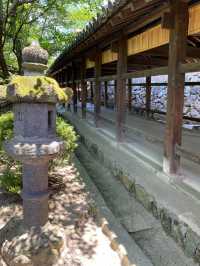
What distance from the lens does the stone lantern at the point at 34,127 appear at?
8.34ft

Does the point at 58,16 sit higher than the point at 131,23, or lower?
higher

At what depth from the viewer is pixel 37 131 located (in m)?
2.67

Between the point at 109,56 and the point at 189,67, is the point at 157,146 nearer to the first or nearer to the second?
the point at 189,67

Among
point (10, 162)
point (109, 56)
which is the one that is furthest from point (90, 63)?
point (10, 162)

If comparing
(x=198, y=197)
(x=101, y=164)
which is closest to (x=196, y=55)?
(x=101, y=164)

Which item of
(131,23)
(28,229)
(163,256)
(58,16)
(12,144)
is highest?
(58,16)

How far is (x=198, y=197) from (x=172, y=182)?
589mm

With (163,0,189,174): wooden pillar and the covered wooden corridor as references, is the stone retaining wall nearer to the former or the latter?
the covered wooden corridor

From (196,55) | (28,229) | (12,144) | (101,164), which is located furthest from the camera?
(196,55)

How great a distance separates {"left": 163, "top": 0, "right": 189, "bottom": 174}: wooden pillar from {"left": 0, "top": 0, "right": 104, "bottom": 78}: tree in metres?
7.15

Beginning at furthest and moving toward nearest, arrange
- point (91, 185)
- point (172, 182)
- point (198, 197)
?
point (91, 185) → point (172, 182) → point (198, 197)

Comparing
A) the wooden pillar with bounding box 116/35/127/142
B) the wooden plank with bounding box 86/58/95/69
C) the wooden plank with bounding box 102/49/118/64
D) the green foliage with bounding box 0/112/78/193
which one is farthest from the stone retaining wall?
the green foliage with bounding box 0/112/78/193

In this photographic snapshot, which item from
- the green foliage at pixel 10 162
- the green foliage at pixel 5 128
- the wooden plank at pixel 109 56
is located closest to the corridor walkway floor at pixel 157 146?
the green foliage at pixel 10 162

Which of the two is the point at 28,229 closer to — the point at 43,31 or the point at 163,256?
the point at 163,256
